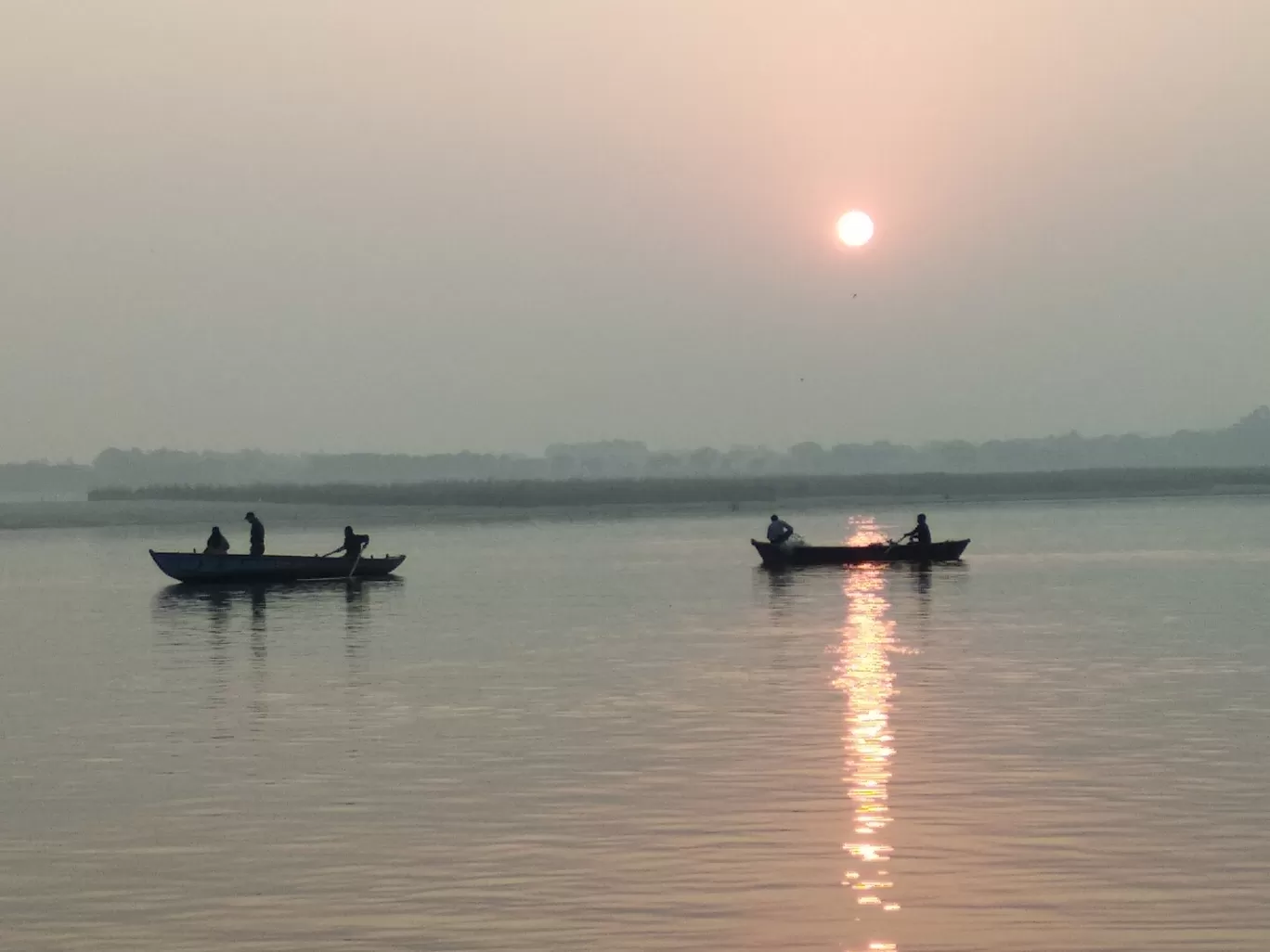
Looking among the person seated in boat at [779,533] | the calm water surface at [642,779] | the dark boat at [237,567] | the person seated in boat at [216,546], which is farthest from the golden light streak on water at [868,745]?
the person seated in boat at [216,546]

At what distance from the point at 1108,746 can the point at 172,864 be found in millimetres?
12837

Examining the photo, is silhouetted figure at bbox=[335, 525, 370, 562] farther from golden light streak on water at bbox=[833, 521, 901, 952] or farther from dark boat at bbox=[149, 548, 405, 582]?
golden light streak on water at bbox=[833, 521, 901, 952]

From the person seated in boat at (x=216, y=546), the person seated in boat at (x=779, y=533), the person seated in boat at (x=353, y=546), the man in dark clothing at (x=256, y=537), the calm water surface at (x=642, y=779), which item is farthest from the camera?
the person seated in boat at (x=779, y=533)

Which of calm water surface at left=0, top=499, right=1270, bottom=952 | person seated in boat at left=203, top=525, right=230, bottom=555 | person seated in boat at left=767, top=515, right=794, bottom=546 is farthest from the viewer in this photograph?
person seated in boat at left=767, top=515, right=794, bottom=546

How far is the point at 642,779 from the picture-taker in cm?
2267

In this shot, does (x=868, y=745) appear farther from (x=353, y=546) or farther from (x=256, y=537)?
(x=353, y=546)

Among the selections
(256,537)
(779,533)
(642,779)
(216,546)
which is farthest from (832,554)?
(642,779)

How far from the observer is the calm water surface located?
15.8 metres

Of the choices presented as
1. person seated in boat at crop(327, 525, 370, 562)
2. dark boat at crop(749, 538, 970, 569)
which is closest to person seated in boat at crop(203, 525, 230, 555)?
person seated in boat at crop(327, 525, 370, 562)

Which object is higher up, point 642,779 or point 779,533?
point 779,533

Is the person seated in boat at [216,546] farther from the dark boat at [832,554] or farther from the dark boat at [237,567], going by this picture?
the dark boat at [832,554]

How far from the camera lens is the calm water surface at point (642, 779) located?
51.7ft

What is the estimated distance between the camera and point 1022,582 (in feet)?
210

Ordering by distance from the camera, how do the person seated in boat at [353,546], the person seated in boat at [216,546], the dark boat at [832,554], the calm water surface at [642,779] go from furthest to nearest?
the dark boat at [832,554]
the person seated in boat at [353,546]
the person seated in boat at [216,546]
the calm water surface at [642,779]
